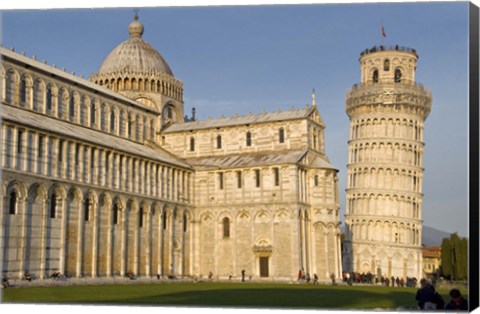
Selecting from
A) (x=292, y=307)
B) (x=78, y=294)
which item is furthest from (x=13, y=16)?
(x=292, y=307)

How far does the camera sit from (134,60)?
63.0 m

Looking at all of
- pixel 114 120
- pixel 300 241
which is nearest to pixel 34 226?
pixel 114 120

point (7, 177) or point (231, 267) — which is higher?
point (7, 177)

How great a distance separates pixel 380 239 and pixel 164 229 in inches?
1031

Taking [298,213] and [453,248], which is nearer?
[298,213]

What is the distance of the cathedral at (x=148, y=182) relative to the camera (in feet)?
133

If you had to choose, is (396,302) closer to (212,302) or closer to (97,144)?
(212,302)

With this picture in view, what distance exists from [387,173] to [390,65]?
10.5 metres

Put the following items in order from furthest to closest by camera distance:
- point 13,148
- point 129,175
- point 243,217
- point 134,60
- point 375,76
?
1. point 375,76
2. point 134,60
3. point 243,217
4. point 129,175
5. point 13,148

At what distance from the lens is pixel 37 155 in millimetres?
40344

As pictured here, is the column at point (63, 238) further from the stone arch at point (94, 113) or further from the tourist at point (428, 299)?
the tourist at point (428, 299)

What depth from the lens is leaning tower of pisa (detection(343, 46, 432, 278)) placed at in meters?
70.9

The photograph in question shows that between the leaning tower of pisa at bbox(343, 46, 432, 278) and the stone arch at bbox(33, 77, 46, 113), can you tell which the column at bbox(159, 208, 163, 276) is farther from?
the leaning tower of pisa at bbox(343, 46, 432, 278)

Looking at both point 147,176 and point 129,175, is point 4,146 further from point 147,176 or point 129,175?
point 147,176
